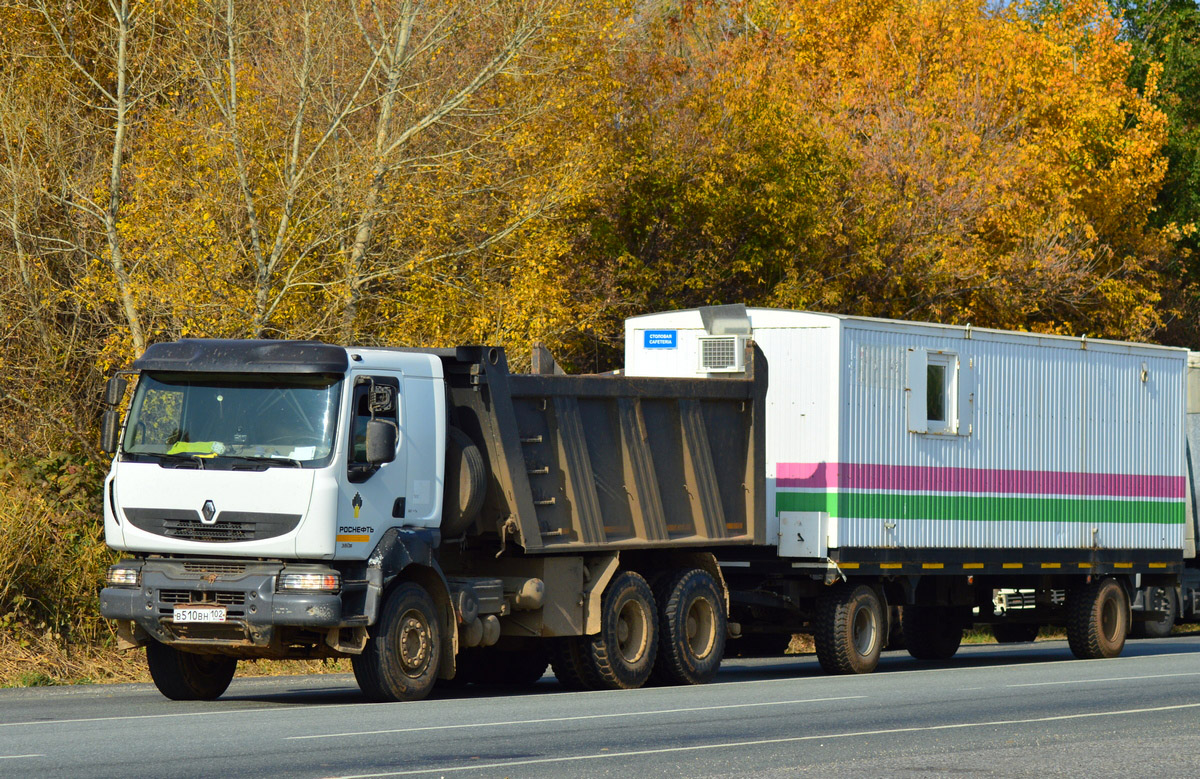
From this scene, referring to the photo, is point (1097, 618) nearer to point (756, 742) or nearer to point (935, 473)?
point (935, 473)

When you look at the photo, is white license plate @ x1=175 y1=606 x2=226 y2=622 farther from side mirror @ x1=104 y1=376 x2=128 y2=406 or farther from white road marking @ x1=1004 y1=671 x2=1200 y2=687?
white road marking @ x1=1004 y1=671 x2=1200 y2=687

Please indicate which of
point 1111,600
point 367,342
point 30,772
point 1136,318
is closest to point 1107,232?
point 1136,318

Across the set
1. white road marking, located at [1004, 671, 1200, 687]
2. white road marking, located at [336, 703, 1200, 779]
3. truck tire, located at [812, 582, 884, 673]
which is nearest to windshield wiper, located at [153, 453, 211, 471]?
white road marking, located at [336, 703, 1200, 779]

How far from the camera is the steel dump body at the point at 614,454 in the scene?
14.2 metres

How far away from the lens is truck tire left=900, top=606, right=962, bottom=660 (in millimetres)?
20953

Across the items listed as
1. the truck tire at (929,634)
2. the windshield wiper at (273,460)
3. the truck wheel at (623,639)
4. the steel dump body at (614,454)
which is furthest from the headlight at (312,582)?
the truck tire at (929,634)

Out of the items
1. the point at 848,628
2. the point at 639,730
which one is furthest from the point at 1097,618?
the point at 639,730

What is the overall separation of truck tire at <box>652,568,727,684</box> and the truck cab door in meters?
3.31

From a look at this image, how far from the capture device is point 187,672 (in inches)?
547

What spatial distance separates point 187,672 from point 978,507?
341 inches

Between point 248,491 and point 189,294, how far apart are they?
729 cm

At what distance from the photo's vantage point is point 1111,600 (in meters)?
20.7

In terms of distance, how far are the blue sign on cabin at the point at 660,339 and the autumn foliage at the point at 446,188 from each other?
158 inches

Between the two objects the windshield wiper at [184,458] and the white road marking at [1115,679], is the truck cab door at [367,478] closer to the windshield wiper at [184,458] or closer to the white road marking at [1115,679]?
the windshield wiper at [184,458]
